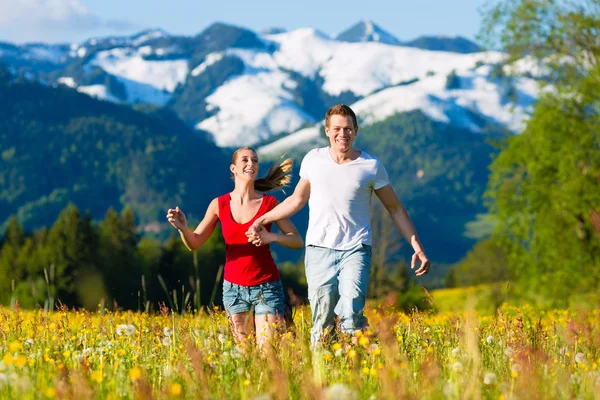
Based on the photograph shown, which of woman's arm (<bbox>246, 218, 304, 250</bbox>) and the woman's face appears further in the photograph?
the woman's face

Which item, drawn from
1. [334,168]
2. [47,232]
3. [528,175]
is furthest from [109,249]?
[334,168]

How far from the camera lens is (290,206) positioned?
676 cm

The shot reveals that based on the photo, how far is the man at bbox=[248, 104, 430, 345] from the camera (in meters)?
6.39

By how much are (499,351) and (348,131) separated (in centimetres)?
207

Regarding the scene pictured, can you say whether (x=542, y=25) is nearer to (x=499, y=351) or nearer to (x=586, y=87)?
(x=586, y=87)

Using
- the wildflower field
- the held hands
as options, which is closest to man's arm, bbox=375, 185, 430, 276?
the wildflower field

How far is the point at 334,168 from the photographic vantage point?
6566 millimetres

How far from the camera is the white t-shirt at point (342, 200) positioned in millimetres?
6465

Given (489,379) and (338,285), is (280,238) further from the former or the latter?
(489,379)

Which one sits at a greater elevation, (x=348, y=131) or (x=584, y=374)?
(x=348, y=131)

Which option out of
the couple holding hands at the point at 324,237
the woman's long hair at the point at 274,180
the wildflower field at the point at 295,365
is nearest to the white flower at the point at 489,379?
the wildflower field at the point at 295,365

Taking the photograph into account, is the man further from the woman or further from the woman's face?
the woman's face

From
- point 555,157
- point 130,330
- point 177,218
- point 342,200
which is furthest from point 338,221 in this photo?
point 555,157

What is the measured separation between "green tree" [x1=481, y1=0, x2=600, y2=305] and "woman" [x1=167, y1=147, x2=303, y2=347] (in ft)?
69.1
